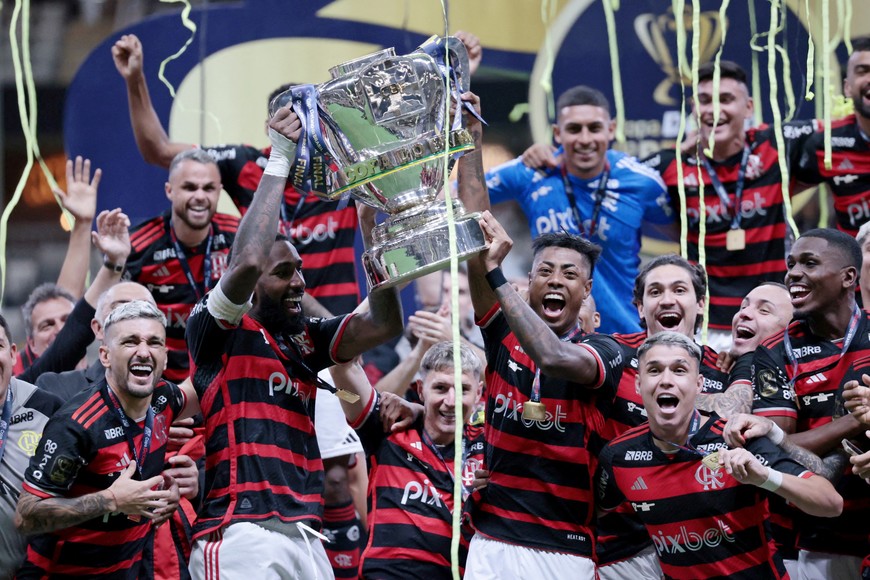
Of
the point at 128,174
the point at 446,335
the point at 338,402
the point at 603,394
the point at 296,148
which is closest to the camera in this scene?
the point at 296,148

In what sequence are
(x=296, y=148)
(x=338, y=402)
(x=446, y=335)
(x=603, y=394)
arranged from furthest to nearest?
(x=338, y=402), (x=446, y=335), (x=603, y=394), (x=296, y=148)

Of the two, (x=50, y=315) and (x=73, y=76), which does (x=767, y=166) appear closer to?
(x=50, y=315)

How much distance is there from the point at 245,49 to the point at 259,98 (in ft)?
1.01

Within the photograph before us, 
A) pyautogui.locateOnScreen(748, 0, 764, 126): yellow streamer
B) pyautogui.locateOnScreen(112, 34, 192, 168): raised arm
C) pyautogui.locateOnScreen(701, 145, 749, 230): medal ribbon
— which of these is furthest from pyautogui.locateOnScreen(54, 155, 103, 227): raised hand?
pyautogui.locateOnScreen(748, 0, 764, 126): yellow streamer

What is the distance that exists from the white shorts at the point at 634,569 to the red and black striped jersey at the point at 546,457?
13.5 inches

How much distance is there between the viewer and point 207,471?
4133 millimetres

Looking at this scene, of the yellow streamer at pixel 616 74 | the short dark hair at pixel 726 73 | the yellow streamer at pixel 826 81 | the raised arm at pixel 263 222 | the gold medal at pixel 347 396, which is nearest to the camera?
the raised arm at pixel 263 222

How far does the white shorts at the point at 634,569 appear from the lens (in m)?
4.55

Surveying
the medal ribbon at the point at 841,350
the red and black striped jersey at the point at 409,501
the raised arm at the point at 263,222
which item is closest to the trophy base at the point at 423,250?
the raised arm at the point at 263,222

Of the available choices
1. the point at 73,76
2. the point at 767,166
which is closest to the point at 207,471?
the point at 767,166

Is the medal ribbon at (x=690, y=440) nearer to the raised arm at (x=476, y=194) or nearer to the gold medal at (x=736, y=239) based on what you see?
the raised arm at (x=476, y=194)

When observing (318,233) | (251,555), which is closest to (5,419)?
A: (251,555)

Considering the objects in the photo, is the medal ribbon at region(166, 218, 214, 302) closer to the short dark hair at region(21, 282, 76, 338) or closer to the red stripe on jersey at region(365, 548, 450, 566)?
the short dark hair at region(21, 282, 76, 338)

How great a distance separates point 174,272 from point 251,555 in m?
1.90
